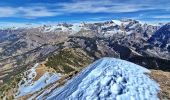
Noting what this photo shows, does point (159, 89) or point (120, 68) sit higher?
point (120, 68)

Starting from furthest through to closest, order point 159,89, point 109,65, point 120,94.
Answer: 1. point 109,65
2. point 159,89
3. point 120,94

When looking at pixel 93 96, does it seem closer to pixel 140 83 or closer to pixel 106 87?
pixel 106 87

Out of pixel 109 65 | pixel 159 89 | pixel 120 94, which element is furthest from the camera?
pixel 109 65

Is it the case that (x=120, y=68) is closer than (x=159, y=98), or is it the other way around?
(x=159, y=98)

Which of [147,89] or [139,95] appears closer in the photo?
[139,95]

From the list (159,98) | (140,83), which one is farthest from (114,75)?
(159,98)

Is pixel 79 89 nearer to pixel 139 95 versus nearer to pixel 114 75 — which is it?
pixel 114 75

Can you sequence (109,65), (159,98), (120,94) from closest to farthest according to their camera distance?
(120,94)
(159,98)
(109,65)

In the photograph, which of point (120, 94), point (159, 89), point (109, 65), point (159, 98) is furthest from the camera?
point (109, 65)

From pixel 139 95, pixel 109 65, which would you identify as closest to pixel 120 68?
pixel 109 65
